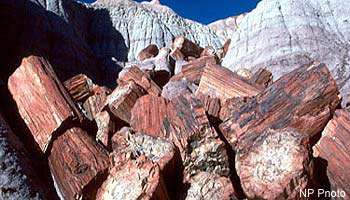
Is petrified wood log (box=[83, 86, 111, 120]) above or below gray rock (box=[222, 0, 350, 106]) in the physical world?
below

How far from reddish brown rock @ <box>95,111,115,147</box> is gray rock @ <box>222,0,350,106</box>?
6.98 ft

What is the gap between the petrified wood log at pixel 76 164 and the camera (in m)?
2.36

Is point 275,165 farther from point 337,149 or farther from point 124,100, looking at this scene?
point 124,100

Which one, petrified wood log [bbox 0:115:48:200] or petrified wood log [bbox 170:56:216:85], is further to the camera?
petrified wood log [bbox 170:56:216:85]

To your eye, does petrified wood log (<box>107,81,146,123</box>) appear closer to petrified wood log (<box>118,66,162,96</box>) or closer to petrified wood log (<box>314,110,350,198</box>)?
petrified wood log (<box>118,66,162,96</box>)

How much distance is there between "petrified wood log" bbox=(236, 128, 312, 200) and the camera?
226 cm

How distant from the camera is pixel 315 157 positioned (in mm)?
2574

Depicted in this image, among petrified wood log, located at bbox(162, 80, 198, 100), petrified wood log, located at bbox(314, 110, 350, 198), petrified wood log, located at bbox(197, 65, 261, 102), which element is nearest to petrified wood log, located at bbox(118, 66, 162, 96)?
petrified wood log, located at bbox(162, 80, 198, 100)

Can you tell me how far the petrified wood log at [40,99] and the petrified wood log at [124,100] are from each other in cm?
33

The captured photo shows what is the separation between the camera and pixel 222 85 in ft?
10.7

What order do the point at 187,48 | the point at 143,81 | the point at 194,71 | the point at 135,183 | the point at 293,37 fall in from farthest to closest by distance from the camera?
the point at 187,48
the point at 293,37
the point at 194,71
the point at 143,81
the point at 135,183

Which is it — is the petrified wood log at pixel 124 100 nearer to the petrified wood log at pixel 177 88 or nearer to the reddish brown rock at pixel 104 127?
the reddish brown rock at pixel 104 127

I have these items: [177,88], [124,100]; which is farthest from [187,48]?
[124,100]

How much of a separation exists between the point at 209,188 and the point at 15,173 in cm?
90
